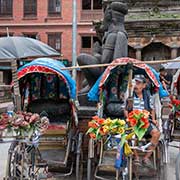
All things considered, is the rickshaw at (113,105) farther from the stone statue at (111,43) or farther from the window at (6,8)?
the window at (6,8)

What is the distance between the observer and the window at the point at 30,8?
31547 millimetres

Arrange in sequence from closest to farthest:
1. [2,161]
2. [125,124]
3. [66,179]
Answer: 1. [125,124]
2. [66,179]
3. [2,161]

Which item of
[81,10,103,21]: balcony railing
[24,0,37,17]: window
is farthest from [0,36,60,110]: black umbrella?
[24,0,37,17]: window

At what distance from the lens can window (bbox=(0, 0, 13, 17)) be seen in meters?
32.1

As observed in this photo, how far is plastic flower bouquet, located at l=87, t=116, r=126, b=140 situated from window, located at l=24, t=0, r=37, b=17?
27983mm

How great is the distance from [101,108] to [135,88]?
669 millimetres

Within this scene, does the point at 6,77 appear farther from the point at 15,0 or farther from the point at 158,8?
the point at 158,8

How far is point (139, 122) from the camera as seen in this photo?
4441 millimetres

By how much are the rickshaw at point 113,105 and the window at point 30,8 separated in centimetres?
2652

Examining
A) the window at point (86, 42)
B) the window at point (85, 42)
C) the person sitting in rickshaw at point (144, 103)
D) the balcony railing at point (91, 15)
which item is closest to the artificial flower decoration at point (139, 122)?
the person sitting in rickshaw at point (144, 103)

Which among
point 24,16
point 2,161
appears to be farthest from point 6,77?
point 2,161

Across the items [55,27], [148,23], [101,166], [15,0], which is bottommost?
[101,166]

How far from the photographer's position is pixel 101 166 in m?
5.15

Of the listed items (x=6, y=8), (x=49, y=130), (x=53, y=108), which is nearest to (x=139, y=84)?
(x=49, y=130)
